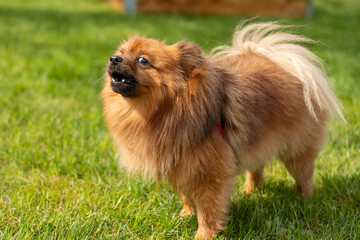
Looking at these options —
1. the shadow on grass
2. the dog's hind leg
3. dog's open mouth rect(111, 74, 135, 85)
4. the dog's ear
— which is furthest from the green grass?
the dog's ear

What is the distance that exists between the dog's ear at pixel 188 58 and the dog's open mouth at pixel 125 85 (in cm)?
33

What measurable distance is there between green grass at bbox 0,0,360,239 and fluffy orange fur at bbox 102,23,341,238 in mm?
374

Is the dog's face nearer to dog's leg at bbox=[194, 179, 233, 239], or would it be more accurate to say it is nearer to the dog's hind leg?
dog's leg at bbox=[194, 179, 233, 239]

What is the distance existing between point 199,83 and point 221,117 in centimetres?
29

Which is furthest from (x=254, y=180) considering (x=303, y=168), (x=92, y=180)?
(x=92, y=180)

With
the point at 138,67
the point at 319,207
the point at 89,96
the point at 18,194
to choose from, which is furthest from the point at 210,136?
the point at 89,96

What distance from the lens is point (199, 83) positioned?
243 cm

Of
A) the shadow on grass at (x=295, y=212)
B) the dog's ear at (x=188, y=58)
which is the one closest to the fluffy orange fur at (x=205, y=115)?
the dog's ear at (x=188, y=58)

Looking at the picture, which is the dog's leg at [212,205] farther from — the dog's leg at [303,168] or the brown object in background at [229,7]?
the brown object in background at [229,7]

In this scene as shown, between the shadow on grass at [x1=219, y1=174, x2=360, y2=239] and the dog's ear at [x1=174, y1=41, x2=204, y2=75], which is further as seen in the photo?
the shadow on grass at [x1=219, y1=174, x2=360, y2=239]

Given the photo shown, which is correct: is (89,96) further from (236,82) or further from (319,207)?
(319,207)

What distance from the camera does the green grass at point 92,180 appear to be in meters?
2.75

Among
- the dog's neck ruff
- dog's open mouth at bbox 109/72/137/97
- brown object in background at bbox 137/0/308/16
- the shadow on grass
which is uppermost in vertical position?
brown object in background at bbox 137/0/308/16

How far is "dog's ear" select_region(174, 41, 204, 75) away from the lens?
2471 mm
